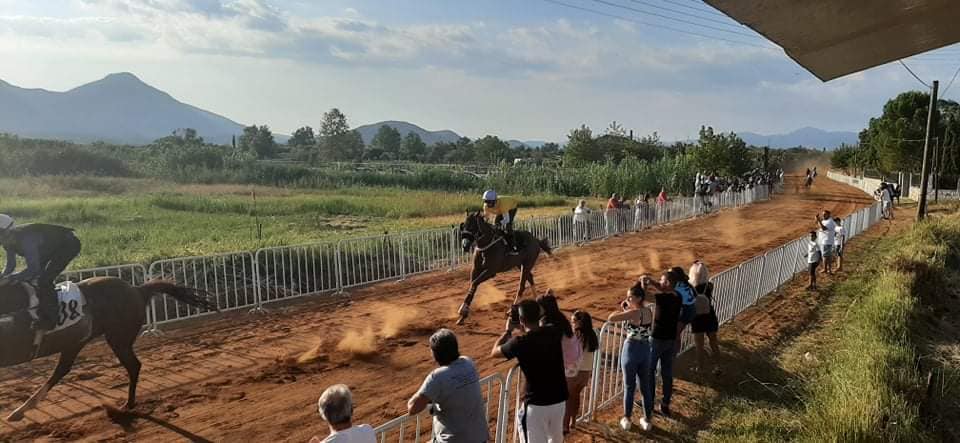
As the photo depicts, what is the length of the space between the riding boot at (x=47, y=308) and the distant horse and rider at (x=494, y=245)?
18.4ft

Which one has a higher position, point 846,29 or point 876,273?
point 846,29

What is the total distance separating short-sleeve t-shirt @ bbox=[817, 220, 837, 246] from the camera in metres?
14.4

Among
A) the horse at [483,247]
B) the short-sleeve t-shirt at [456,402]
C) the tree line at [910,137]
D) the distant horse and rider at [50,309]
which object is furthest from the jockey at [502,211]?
the tree line at [910,137]

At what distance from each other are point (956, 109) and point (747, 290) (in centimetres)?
5754

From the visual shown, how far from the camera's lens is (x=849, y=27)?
2.31 metres

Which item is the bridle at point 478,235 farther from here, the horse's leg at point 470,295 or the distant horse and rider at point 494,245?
the horse's leg at point 470,295

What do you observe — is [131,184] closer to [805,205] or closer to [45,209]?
[45,209]

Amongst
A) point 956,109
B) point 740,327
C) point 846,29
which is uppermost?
point 956,109

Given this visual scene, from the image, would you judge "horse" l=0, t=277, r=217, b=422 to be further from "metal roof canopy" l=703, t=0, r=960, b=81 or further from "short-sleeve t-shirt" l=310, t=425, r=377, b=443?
"metal roof canopy" l=703, t=0, r=960, b=81

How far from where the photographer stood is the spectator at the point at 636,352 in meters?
6.17

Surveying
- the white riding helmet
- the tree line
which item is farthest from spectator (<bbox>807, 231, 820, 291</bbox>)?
the tree line

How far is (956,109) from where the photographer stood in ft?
177

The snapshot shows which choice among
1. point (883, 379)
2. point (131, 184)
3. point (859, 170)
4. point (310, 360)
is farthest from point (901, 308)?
point (859, 170)

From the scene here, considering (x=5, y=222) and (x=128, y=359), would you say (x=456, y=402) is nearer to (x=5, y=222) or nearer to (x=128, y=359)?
(x=128, y=359)
